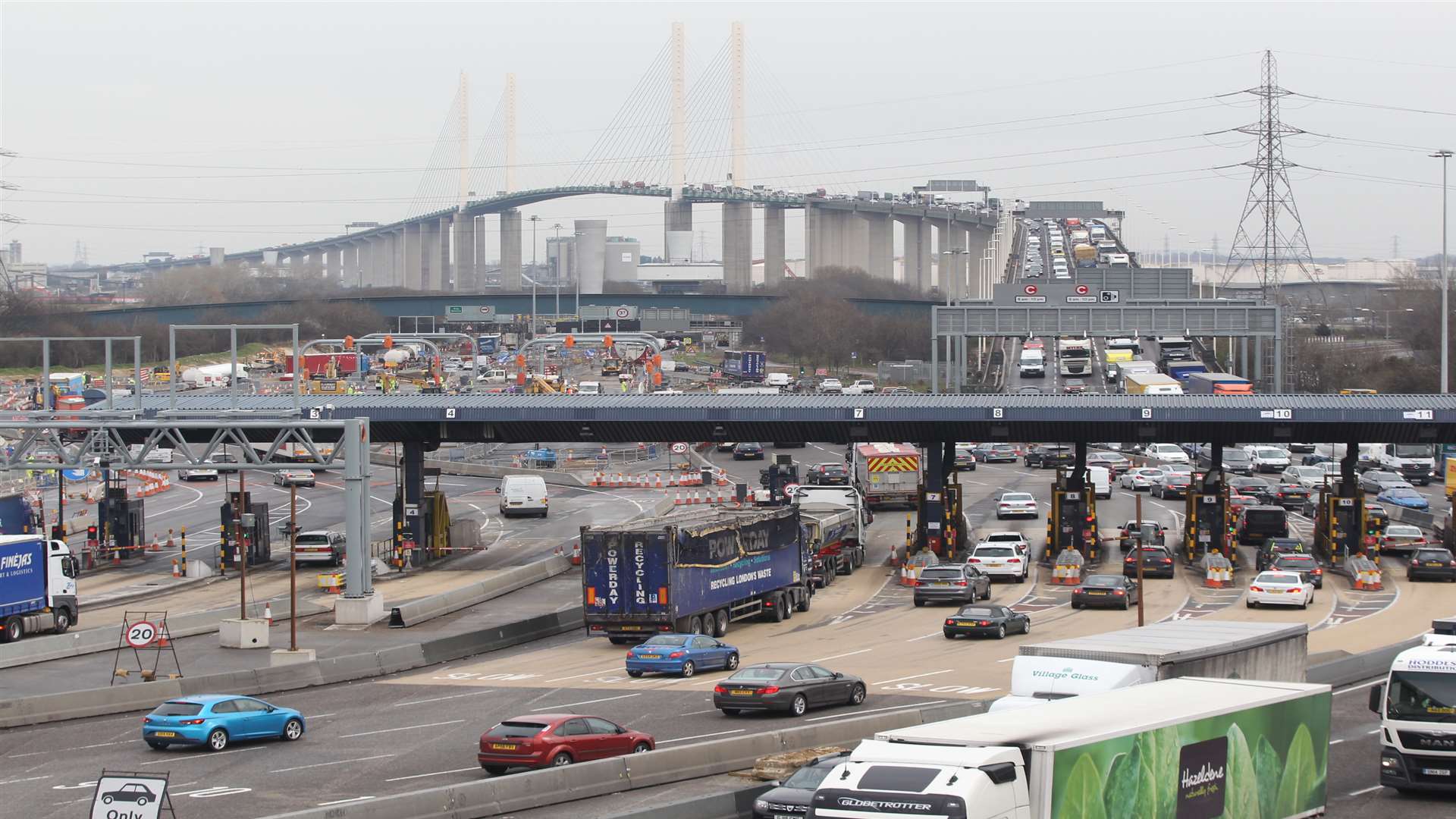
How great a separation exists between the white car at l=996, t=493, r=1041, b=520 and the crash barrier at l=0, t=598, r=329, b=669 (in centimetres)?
3071

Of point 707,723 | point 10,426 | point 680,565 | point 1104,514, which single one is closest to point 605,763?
point 707,723

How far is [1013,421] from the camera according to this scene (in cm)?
5650

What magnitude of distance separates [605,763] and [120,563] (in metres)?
39.1

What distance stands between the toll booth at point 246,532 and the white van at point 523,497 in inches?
534

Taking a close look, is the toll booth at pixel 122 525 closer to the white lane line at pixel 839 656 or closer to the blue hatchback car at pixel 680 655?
the blue hatchback car at pixel 680 655

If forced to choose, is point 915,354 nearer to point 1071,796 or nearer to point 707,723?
point 707,723

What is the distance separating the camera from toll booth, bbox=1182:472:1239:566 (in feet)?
182

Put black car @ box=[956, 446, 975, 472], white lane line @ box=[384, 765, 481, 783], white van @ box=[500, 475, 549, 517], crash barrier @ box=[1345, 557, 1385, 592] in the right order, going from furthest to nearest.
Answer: black car @ box=[956, 446, 975, 472], white van @ box=[500, 475, 549, 517], crash barrier @ box=[1345, 557, 1385, 592], white lane line @ box=[384, 765, 481, 783]

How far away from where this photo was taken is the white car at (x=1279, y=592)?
45.0 meters

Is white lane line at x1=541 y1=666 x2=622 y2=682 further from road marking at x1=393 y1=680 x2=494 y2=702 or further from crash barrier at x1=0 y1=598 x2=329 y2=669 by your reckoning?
crash barrier at x1=0 y1=598 x2=329 y2=669

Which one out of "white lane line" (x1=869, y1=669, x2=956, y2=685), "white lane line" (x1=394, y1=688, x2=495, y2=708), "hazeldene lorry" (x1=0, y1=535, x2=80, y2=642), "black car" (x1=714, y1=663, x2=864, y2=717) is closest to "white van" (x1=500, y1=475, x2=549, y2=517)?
"hazeldene lorry" (x1=0, y1=535, x2=80, y2=642)

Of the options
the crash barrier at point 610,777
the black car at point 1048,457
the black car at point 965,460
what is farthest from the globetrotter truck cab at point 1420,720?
the black car at point 1048,457

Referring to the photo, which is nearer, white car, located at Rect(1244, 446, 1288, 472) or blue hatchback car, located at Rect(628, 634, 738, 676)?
blue hatchback car, located at Rect(628, 634, 738, 676)

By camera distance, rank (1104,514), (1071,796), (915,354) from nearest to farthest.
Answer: (1071,796) → (1104,514) → (915,354)
